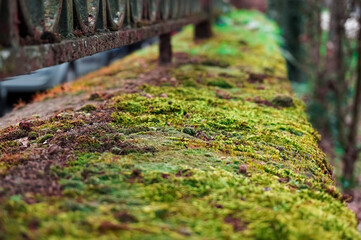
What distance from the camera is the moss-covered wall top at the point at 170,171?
5.92 feet

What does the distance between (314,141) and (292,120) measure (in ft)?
1.40

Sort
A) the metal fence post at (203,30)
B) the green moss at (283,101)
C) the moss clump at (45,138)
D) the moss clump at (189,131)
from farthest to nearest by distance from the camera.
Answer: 1. the metal fence post at (203,30)
2. the green moss at (283,101)
3. the moss clump at (189,131)
4. the moss clump at (45,138)

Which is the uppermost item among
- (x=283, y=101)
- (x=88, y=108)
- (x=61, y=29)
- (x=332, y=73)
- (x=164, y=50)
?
(x=61, y=29)

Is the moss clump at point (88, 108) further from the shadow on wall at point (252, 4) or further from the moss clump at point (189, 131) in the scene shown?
the shadow on wall at point (252, 4)

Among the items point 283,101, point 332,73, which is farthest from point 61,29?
point 332,73

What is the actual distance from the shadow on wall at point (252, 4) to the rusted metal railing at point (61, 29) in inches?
552

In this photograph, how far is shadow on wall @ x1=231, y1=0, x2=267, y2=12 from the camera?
18250 millimetres

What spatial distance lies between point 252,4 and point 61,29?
1727 cm

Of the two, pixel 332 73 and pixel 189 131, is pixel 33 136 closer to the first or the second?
pixel 189 131

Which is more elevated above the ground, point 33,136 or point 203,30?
point 203,30

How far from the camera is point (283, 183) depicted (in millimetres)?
2387

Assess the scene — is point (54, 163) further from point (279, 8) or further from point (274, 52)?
point (279, 8)

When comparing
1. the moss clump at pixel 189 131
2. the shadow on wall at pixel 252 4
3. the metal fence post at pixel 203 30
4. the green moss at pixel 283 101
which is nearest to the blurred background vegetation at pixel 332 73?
the green moss at pixel 283 101

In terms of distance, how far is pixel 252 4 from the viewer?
18969 millimetres
